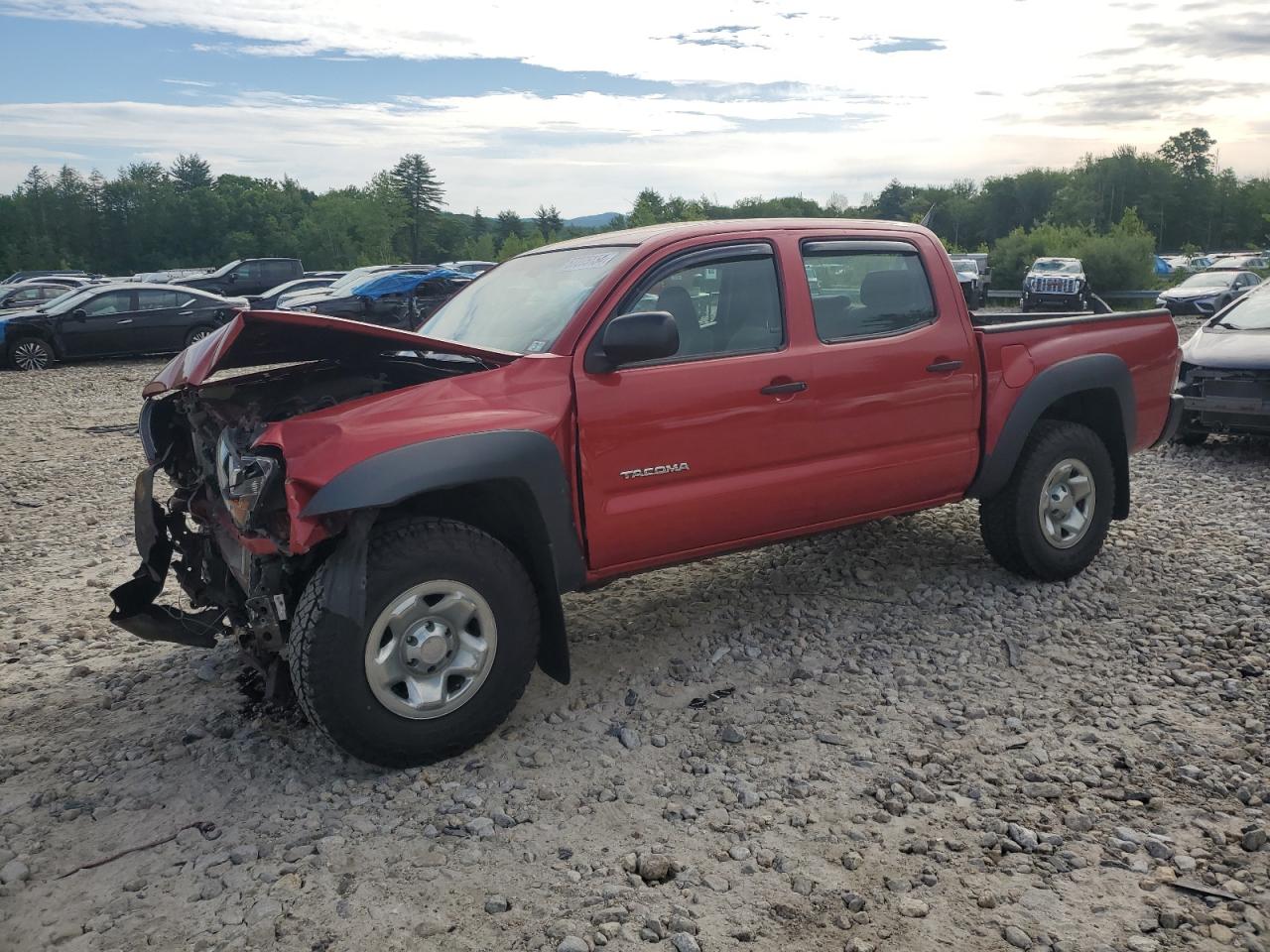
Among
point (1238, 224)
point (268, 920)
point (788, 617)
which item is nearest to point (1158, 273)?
point (788, 617)

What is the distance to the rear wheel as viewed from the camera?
1664 cm

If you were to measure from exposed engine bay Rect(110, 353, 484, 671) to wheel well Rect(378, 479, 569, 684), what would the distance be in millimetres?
464

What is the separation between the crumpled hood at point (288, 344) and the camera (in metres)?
3.50

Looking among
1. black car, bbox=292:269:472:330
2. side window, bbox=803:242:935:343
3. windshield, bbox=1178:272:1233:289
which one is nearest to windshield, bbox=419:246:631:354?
side window, bbox=803:242:935:343

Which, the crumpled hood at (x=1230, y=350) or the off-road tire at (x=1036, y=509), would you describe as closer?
the off-road tire at (x=1036, y=509)

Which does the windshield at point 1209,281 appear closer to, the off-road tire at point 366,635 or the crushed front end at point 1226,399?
the crushed front end at point 1226,399

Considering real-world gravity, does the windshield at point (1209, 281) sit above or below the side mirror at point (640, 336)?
below

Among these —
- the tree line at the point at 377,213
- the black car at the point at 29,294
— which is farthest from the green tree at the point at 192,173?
the black car at the point at 29,294

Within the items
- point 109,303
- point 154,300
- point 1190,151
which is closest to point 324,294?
point 154,300

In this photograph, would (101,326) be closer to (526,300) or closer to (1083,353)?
(526,300)

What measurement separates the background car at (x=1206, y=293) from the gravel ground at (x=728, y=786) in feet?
66.6

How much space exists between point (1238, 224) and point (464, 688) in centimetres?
12031

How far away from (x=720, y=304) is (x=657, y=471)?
0.84 meters

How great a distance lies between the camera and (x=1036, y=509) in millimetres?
5266
